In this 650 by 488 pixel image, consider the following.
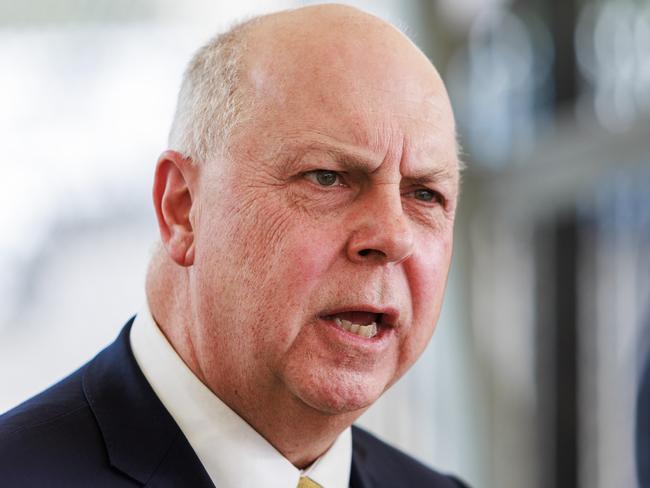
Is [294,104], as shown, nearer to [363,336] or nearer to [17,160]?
[363,336]

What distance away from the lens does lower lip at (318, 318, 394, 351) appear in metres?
1.75

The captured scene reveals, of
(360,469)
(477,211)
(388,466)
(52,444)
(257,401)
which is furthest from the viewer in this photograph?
(477,211)

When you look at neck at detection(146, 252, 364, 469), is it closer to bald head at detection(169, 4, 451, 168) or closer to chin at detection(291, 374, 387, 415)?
chin at detection(291, 374, 387, 415)

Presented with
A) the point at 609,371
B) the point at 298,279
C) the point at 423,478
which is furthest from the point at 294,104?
the point at 609,371

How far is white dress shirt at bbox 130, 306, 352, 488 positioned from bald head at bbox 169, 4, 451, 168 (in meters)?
0.37

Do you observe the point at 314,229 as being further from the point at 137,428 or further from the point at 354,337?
the point at 137,428

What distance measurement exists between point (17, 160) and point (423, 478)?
2645 millimetres

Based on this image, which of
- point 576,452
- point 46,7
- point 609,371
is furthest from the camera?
point 576,452

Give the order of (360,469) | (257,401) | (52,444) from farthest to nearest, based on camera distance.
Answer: (360,469) < (257,401) < (52,444)

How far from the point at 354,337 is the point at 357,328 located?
16mm

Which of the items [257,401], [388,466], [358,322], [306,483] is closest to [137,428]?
[257,401]

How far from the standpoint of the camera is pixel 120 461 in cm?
174

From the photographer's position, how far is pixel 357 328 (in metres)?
1.77

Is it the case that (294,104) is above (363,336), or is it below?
above
